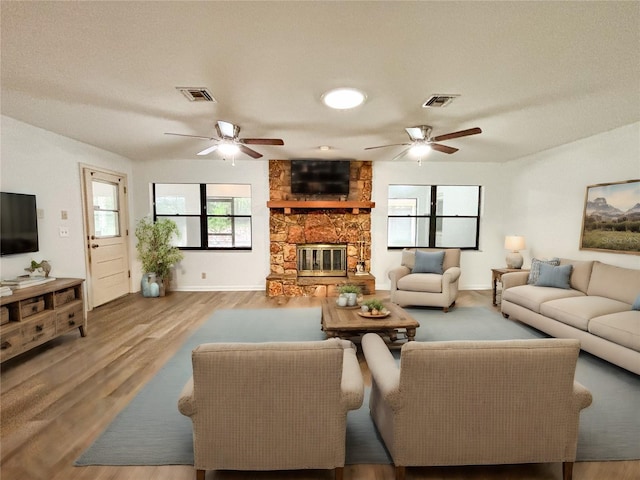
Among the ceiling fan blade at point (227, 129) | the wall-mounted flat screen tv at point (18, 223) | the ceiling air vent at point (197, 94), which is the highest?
the ceiling air vent at point (197, 94)

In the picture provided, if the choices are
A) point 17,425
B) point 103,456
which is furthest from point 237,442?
point 17,425

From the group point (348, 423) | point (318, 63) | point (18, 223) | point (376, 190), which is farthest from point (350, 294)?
point (18, 223)

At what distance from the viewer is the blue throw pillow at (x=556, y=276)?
3.80m

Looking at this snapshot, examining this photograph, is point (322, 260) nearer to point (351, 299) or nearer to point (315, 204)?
point (315, 204)

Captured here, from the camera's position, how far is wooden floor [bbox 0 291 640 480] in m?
1.64

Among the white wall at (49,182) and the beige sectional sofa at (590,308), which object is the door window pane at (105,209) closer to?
the white wall at (49,182)

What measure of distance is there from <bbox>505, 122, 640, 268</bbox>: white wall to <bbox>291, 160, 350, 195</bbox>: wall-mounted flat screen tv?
3.12m

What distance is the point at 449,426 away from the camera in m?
1.51

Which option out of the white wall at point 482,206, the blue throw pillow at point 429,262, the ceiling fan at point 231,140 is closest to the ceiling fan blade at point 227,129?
the ceiling fan at point 231,140

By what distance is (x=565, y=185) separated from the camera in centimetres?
447

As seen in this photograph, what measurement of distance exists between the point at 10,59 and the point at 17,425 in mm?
2499

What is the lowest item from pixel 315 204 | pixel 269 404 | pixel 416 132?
pixel 269 404

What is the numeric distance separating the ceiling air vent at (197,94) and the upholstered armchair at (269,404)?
86.4 inches

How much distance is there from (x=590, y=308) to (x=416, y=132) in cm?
256
